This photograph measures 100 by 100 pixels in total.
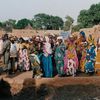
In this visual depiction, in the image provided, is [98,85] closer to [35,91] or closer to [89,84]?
[89,84]

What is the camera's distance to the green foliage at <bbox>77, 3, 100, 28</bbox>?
69688 millimetres

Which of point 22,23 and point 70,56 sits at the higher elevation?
point 22,23

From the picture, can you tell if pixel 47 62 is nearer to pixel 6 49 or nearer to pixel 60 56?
pixel 60 56

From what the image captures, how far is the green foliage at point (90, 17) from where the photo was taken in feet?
229

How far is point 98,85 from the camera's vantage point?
12039 mm

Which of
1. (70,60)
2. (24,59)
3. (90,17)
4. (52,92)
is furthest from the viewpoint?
(90,17)

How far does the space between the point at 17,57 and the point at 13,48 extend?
726 mm

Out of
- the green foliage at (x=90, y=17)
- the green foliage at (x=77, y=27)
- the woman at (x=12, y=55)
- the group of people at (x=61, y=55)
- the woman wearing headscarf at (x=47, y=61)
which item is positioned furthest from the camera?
the green foliage at (x=77, y=27)

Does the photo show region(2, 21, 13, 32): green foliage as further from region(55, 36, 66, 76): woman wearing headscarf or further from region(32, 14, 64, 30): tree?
region(55, 36, 66, 76): woman wearing headscarf

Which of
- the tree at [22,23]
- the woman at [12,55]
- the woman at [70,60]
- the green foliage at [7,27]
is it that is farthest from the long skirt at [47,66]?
the tree at [22,23]

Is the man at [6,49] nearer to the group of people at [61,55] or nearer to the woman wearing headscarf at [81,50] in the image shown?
the group of people at [61,55]

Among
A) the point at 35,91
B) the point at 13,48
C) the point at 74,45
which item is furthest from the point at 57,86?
the point at 13,48

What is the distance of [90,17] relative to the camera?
70.4 metres

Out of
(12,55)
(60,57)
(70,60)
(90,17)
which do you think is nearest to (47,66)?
(60,57)
